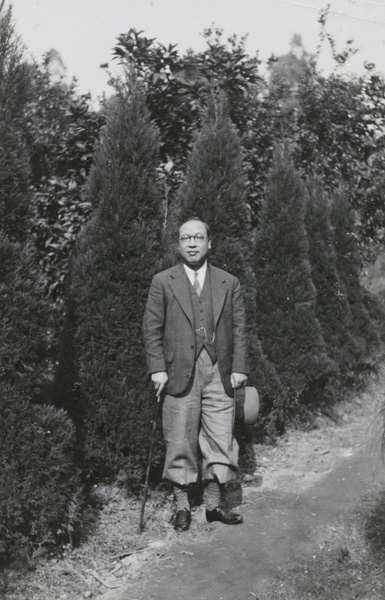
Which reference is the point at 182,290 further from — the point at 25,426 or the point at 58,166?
the point at 58,166

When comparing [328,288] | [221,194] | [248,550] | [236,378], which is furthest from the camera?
[328,288]

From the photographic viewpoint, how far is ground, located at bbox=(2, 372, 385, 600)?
3717mm

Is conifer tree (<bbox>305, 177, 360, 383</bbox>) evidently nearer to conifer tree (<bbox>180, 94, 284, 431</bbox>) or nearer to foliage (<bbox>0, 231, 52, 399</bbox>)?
conifer tree (<bbox>180, 94, 284, 431</bbox>)

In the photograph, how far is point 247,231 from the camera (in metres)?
6.07

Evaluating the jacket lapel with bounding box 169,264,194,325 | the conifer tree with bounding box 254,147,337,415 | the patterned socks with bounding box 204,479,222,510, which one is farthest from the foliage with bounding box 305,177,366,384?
the jacket lapel with bounding box 169,264,194,325

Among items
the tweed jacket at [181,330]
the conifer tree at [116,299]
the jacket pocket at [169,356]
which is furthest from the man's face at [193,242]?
the jacket pocket at [169,356]

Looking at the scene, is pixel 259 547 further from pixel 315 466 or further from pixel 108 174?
pixel 108 174

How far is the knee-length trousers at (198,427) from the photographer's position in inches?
179

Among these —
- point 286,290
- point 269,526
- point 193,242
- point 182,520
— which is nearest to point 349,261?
point 286,290

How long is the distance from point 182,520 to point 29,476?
1284 millimetres

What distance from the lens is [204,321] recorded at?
451cm

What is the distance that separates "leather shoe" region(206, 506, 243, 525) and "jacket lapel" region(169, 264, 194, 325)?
4.61 feet

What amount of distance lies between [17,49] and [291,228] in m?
3.97

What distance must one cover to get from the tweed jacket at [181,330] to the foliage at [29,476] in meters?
0.89
